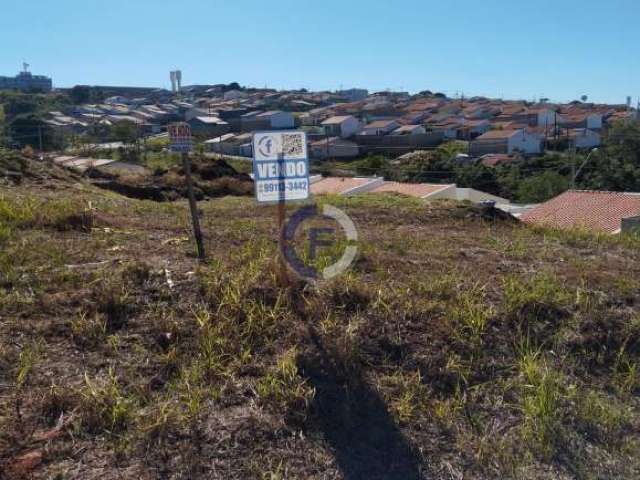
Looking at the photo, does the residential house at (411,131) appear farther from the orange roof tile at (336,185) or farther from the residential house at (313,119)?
the orange roof tile at (336,185)

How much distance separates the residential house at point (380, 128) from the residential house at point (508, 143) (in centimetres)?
899

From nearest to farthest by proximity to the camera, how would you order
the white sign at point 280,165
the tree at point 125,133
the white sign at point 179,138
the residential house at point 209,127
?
the white sign at point 280,165, the white sign at point 179,138, the tree at point 125,133, the residential house at point 209,127

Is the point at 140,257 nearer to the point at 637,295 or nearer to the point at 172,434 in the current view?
the point at 172,434

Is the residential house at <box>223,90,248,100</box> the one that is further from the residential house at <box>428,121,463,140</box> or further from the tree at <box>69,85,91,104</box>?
the residential house at <box>428,121,463,140</box>

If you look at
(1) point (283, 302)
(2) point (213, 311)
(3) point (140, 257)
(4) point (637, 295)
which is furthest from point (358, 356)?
Answer: (4) point (637, 295)

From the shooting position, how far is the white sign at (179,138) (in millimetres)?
3637

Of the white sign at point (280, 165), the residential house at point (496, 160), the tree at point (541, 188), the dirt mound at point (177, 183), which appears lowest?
the tree at point (541, 188)

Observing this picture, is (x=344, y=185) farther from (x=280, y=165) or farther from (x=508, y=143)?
(x=508, y=143)

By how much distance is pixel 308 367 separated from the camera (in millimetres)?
2812

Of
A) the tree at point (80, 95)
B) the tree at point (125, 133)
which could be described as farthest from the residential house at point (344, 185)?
the tree at point (80, 95)

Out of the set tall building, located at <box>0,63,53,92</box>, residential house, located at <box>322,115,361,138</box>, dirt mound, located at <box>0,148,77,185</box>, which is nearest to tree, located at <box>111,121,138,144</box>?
dirt mound, located at <box>0,148,77,185</box>

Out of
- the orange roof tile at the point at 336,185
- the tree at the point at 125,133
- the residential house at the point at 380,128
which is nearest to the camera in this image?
the orange roof tile at the point at 336,185

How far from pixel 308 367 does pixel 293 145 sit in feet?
4.15

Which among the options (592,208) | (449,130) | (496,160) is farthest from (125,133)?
(449,130)
